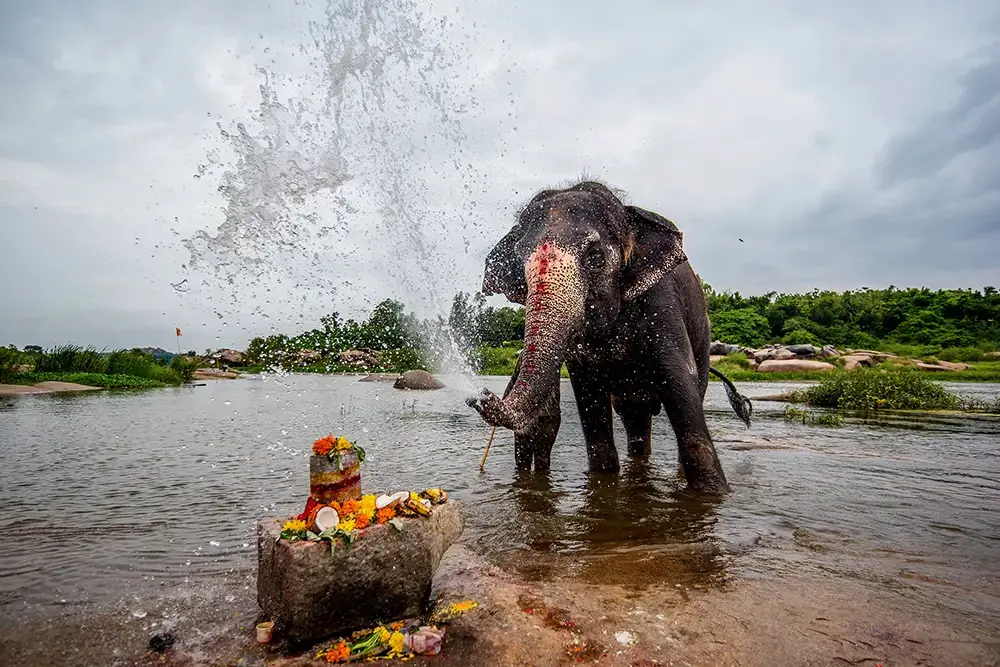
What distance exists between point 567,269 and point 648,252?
1.43 meters

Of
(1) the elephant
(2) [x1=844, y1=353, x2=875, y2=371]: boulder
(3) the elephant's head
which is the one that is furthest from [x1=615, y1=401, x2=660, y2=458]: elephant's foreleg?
(2) [x1=844, y1=353, x2=875, y2=371]: boulder

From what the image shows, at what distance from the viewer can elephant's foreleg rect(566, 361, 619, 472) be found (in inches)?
287

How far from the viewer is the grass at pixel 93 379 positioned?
1008 inches

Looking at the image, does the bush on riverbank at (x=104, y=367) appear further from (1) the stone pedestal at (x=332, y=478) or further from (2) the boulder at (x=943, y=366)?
(2) the boulder at (x=943, y=366)

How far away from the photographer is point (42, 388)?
23.7 m

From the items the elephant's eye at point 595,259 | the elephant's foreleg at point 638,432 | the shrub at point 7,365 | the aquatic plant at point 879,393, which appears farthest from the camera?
the shrub at point 7,365

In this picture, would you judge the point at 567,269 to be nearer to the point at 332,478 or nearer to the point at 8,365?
the point at 332,478

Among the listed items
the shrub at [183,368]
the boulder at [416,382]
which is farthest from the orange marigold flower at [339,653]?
the shrub at [183,368]

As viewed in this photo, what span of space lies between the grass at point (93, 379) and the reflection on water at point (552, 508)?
17149mm

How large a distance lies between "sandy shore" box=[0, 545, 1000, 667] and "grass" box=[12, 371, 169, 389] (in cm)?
2777

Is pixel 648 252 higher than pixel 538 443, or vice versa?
pixel 648 252

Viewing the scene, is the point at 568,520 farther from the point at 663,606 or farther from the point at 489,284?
the point at 489,284

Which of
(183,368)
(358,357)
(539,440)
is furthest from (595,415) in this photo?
(358,357)

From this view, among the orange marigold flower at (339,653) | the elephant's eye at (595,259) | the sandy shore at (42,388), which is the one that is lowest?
the orange marigold flower at (339,653)
